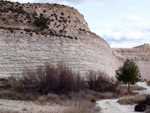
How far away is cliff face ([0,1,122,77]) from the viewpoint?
28.4 meters

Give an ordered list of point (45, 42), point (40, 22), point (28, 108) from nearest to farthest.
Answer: point (28, 108)
point (45, 42)
point (40, 22)

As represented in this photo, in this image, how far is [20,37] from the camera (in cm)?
2966

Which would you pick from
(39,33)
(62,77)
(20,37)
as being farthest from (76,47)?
(62,77)

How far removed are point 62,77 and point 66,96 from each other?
202 centimetres

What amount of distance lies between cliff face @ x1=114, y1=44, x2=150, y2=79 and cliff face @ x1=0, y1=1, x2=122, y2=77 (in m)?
26.8

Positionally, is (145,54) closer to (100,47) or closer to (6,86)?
(100,47)

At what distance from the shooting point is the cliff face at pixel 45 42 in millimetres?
28406

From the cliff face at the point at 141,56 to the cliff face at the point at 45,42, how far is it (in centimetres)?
2679

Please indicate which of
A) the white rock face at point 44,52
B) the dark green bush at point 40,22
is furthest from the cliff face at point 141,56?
the dark green bush at point 40,22

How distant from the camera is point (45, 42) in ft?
103

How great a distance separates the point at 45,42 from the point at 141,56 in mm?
43342

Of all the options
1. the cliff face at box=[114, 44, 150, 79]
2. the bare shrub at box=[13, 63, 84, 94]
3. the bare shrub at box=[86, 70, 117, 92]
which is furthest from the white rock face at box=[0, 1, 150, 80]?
the cliff face at box=[114, 44, 150, 79]

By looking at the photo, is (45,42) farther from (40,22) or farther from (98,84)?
(98,84)

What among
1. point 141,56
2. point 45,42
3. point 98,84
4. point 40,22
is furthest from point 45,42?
point 141,56
